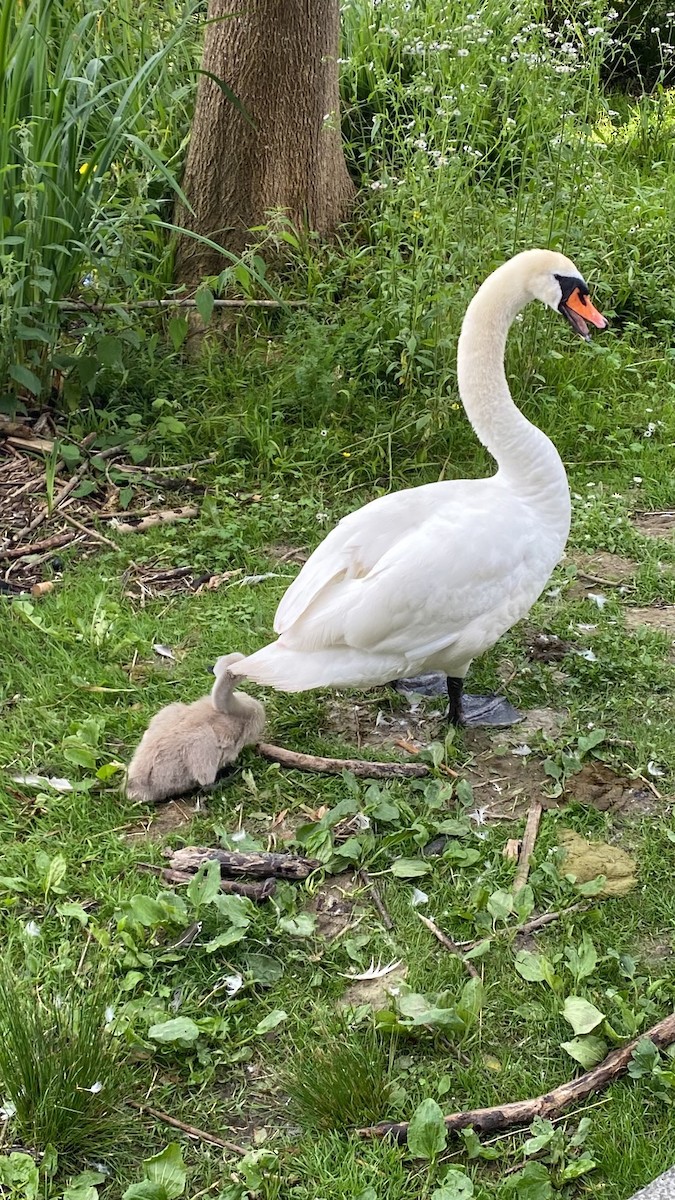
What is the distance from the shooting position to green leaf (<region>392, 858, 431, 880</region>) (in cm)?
289

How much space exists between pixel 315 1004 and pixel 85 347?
332cm

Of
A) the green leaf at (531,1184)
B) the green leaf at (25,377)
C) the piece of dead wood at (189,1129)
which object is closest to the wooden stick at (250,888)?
the piece of dead wood at (189,1129)

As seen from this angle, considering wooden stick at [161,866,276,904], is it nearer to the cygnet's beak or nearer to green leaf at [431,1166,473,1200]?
green leaf at [431,1166,473,1200]

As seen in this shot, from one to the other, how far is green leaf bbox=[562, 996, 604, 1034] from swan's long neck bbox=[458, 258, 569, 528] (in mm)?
1457

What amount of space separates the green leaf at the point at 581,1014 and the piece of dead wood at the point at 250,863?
756mm

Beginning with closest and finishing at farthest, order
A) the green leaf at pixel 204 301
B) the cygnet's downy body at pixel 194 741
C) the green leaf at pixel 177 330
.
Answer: the cygnet's downy body at pixel 194 741 → the green leaf at pixel 204 301 → the green leaf at pixel 177 330

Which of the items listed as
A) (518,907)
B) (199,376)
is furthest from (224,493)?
(518,907)

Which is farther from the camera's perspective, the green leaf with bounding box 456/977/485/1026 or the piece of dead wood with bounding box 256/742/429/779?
the piece of dead wood with bounding box 256/742/429/779

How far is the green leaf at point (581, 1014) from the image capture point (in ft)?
8.01

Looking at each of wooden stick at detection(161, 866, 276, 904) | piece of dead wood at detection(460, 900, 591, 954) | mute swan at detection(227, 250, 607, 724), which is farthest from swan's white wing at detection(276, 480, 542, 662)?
piece of dead wood at detection(460, 900, 591, 954)

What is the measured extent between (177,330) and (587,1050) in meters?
3.65

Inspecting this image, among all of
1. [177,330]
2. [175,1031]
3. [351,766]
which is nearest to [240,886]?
[175,1031]

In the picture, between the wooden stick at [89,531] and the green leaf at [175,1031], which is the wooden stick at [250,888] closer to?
the green leaf at [175,1031]

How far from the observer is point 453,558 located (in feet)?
10.2
